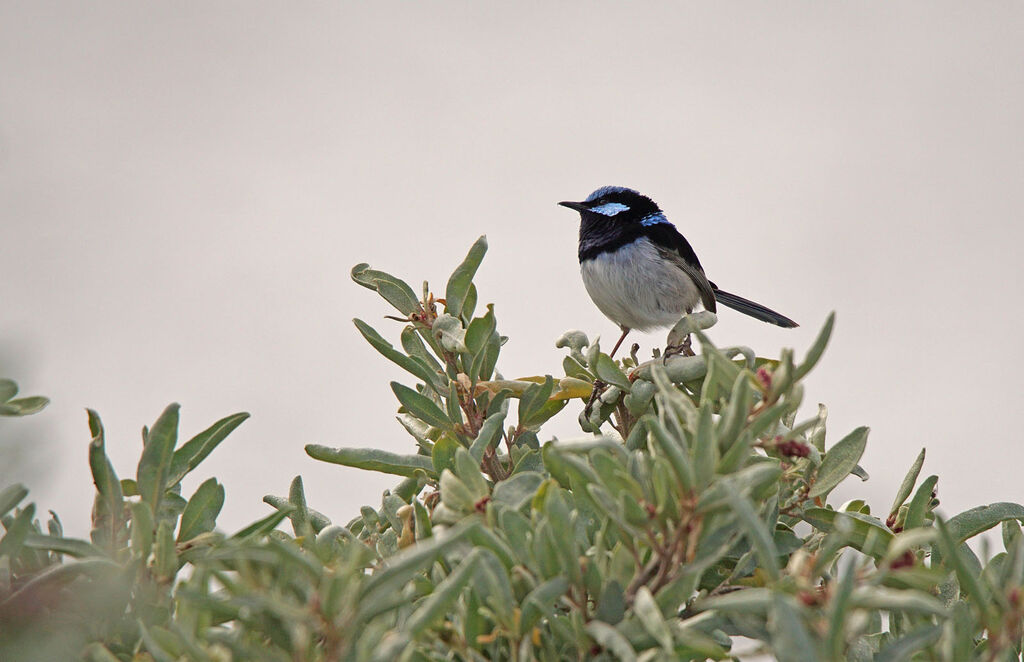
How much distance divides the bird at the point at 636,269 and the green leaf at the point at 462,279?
400cm

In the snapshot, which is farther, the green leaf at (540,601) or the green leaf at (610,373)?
the green leaf at (610,373)

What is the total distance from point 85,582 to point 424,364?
1079 millimetres

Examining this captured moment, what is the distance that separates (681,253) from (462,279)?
444cm

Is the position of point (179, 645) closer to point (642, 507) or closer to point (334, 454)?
point (642, 507)

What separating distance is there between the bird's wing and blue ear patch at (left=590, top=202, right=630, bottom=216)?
0.32 meters

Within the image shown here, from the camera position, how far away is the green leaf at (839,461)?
2.19 meters

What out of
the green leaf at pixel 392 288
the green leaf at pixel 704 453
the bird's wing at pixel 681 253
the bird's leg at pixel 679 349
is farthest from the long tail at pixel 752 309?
the green leaf at pixel 704 453

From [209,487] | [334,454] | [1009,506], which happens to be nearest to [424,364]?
[334,454]

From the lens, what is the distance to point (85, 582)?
67.3 inches

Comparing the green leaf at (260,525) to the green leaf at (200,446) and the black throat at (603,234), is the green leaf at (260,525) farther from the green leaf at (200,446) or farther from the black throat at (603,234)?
the black throat at (603,234)

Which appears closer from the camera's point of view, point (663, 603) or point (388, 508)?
point (663, 603)

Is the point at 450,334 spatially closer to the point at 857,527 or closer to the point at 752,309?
the point at 857,527

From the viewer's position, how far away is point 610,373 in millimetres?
2504

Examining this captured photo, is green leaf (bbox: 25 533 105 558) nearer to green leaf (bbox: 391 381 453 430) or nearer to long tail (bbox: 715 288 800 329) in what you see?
green leaf (bbox: 391 381 453 430)
